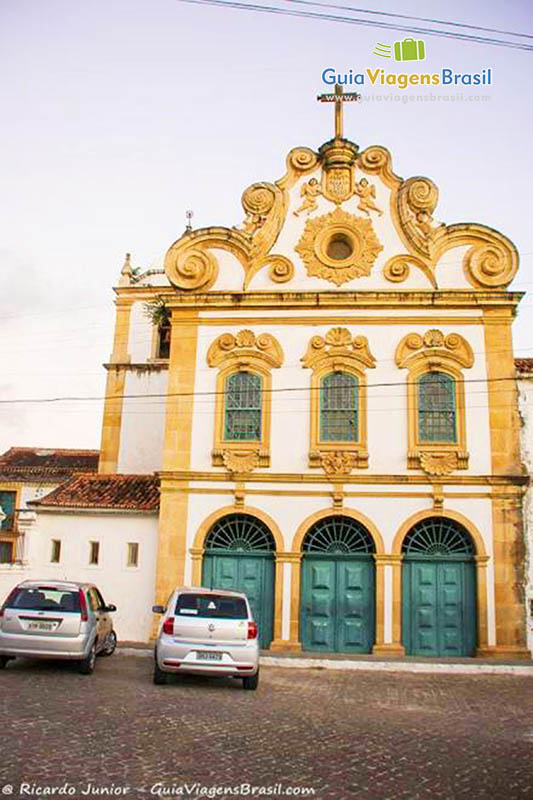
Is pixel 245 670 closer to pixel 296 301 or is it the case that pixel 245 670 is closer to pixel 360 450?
pixel 360 450

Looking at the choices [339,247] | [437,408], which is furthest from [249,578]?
[339,247]

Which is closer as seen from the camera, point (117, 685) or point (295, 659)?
point (117, 685)

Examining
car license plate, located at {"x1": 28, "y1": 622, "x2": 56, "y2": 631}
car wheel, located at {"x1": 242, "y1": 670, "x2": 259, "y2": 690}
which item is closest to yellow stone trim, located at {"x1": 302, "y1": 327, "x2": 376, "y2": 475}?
car wheel, located at {"x1": 242, "y1": 670, "x2": 259, "y2": 690}

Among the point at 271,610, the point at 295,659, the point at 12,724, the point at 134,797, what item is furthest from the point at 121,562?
the point at 134,797

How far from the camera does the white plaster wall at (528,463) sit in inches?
683

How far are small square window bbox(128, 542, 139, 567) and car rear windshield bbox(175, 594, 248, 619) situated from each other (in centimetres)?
685

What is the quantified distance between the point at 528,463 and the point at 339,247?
7388 millimetres

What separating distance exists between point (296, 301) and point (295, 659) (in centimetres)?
869

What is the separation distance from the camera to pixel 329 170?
20297 millimetres

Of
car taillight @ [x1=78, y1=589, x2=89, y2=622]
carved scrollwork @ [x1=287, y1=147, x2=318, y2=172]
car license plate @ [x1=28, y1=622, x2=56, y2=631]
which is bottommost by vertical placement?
car license plate @ [x1=28, y1=622, x2=56, y2=631]

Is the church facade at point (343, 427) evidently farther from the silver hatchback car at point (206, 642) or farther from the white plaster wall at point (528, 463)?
the silver hatchback car at point (206, 642)

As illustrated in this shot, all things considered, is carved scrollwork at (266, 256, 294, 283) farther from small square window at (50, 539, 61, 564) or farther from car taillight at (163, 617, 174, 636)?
car taillight at (163, 617, 174, 636)

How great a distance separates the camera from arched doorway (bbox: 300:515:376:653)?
17.7 metres

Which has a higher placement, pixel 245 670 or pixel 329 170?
pixel 329 170
